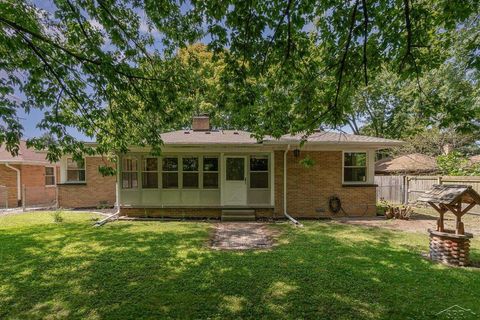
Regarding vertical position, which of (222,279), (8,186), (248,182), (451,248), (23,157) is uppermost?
(23,157)

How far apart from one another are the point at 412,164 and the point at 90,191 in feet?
69.4

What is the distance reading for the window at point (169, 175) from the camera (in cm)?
1084

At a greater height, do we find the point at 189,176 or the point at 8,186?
the point at 189,176

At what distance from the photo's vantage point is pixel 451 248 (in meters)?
5.47

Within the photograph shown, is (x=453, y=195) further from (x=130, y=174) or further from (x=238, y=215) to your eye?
(x=130, y=174)

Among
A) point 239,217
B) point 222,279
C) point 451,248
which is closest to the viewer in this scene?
point 222,279

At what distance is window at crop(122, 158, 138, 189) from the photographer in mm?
10805

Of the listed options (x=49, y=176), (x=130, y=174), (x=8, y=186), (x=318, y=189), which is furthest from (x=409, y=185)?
(x=8, y=186)

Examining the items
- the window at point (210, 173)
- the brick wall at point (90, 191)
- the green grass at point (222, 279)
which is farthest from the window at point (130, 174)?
the green grass at point (222, 279)

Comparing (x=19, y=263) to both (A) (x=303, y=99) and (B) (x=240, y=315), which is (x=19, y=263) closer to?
(B) (x=240, y=315)

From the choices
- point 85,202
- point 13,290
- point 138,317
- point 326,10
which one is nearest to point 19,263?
point 13,290

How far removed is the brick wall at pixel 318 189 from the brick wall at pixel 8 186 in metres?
14.1

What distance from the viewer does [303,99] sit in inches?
185

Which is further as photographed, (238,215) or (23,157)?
(23,157)
